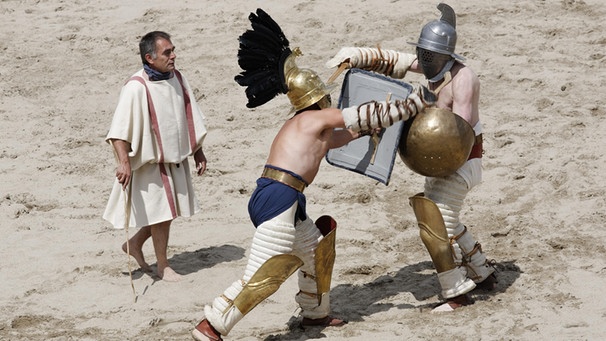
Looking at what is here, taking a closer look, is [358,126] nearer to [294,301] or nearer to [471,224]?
[294,301]

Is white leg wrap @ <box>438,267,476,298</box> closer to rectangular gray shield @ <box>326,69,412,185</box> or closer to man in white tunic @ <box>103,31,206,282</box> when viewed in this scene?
rectangular gray shield @ <box>326,69,412,185</box>

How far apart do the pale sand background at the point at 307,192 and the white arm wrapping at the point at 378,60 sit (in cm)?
141

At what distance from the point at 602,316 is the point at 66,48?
271 inches

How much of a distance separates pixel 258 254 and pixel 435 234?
1.16 metres

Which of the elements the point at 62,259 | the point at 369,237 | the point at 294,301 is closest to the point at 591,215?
the point at 369,237

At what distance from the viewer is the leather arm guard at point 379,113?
6.43 metres

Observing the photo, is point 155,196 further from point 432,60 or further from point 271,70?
point 432,60

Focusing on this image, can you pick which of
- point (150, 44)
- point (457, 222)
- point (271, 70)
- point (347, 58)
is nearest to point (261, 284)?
point (271, 70)

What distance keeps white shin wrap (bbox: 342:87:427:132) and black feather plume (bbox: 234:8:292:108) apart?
473 mm

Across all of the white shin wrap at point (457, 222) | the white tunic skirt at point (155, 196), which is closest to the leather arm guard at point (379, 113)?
the white shin wrap at point (457, 222)

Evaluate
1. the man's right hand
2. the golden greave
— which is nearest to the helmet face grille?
the man's right hand

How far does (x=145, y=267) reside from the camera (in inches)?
321

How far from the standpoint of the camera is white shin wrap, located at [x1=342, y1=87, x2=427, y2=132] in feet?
21.1

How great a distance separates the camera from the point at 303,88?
662 cm
